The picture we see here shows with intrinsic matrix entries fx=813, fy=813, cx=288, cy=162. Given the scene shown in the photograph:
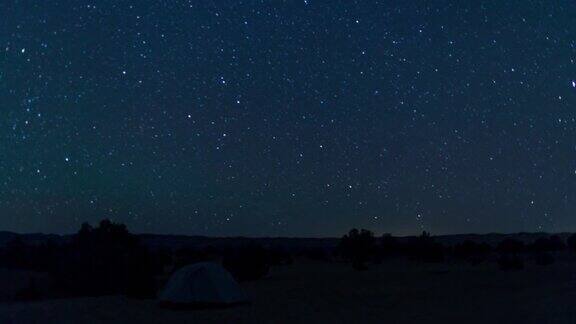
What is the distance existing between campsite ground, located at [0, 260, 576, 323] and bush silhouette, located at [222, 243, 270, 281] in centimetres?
267

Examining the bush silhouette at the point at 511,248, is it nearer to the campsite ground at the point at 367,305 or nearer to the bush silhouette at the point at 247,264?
the campsite ground at the point at 367,305

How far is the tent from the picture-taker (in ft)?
99.4

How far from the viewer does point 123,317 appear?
27703mm

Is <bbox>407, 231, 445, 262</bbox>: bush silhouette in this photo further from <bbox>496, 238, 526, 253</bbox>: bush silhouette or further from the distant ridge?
the distant ridge

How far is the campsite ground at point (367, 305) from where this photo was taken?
2634cm

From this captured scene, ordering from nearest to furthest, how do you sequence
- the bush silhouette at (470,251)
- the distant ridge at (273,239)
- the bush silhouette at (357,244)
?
the bush silhouette at (357,244), the bush silhouette at (470,251), the distant ridge at (273,239)

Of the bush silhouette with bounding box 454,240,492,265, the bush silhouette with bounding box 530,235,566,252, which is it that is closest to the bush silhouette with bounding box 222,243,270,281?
the bush silhouette with bounding box 454,240,492,265

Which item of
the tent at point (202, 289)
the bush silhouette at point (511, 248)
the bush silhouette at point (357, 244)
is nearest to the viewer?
the tent at point (202, 289)

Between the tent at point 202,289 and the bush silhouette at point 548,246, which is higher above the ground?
the bush silhouette at point 548,246

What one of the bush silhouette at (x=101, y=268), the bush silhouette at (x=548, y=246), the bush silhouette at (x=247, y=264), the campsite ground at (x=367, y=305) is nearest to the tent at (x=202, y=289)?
the campsite ground at (x=367, y=305)

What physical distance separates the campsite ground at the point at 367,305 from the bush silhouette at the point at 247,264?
2669mm

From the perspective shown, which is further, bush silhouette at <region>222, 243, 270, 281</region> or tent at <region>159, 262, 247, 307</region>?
bush silhouette at <region>222, 243, 270, 281</region>

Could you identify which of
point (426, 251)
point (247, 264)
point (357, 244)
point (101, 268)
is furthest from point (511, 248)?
point (101, 268)

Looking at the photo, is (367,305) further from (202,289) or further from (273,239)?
(273,239)
